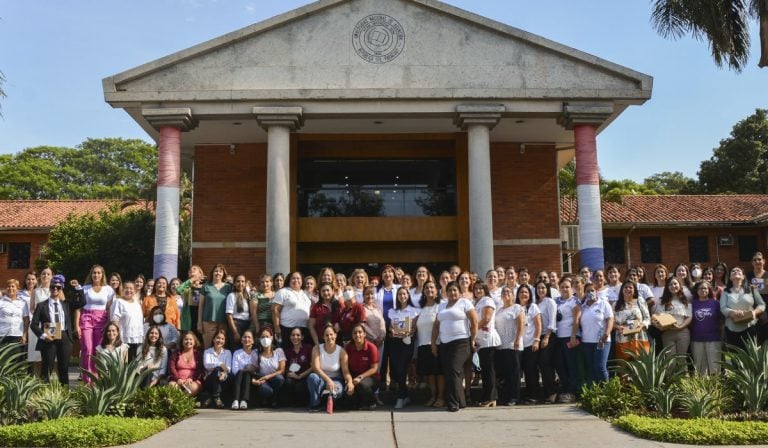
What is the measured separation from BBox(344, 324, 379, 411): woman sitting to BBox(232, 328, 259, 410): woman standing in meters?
1.37

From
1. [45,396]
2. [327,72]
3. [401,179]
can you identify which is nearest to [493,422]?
[45,396]

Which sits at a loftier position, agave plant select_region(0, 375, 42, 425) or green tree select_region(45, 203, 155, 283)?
green tree select_region(45, 203, 155, 283)

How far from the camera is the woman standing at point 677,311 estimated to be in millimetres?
10156

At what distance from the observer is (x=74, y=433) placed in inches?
288

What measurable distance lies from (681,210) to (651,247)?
245cm

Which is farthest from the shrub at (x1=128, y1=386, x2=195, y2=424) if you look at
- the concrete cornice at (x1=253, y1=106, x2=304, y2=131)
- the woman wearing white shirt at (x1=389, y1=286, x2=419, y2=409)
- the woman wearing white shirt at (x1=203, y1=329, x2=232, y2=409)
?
the concrete cornice at (x1=253, y1=106, x2=304, y2=131)

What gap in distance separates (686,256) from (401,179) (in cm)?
1708

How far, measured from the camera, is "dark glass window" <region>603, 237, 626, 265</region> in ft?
105

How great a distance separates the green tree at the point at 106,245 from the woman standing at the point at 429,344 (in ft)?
66.1

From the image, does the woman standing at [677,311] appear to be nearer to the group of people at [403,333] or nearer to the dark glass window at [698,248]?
the group of people at [403,333]

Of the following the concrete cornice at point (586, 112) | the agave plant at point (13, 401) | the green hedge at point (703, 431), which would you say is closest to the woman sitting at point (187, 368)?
the agave plant at point (13, 401)

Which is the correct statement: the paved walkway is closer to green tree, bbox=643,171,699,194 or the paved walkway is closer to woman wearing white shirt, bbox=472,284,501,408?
woman wearing white shirt, bbox=472,284,501,408

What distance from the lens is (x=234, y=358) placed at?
9.97 meters

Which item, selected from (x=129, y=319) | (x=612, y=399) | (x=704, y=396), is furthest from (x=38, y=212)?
(x=704, y=396)
